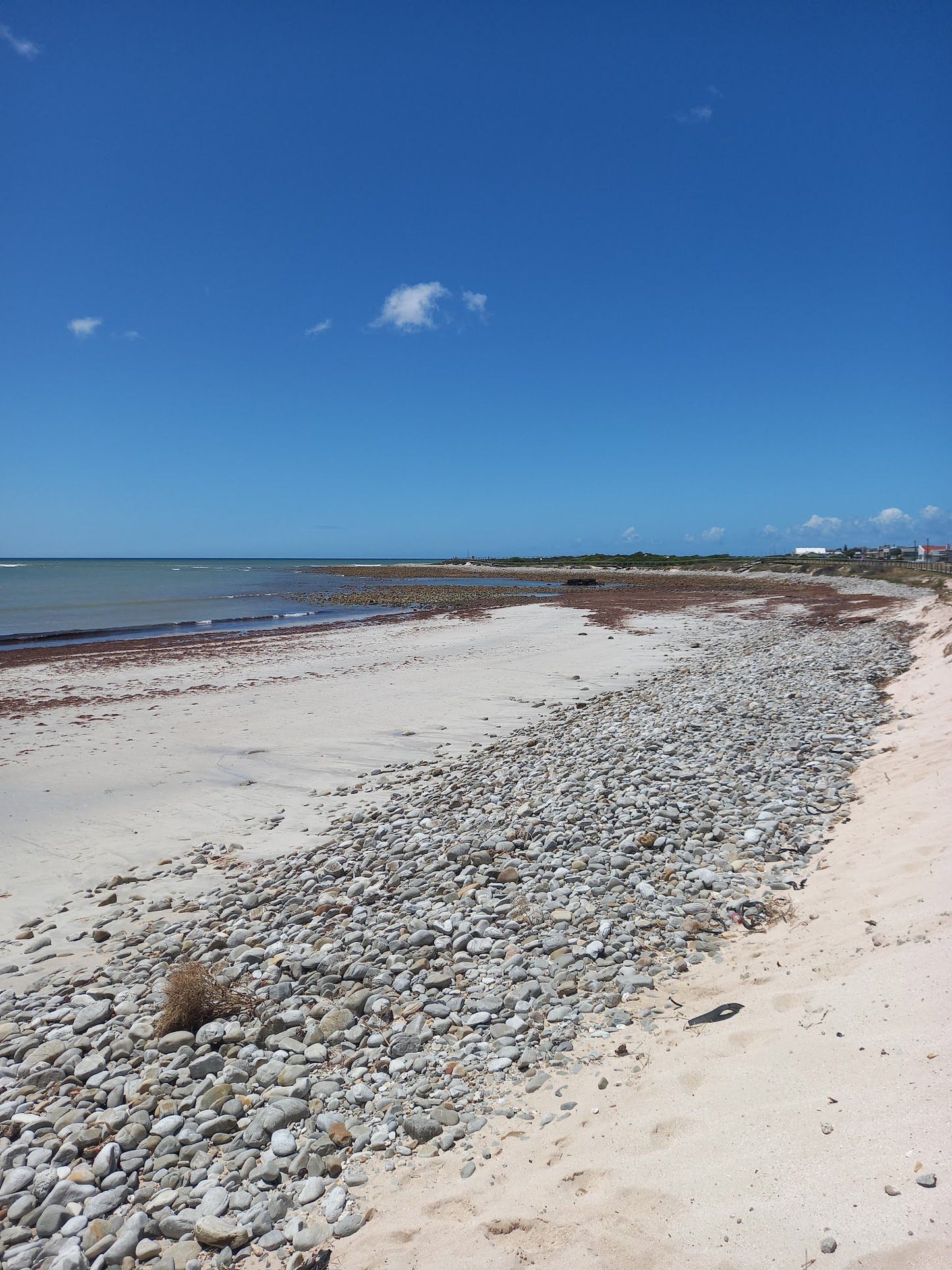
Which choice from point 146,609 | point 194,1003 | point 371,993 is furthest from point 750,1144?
point 146,609

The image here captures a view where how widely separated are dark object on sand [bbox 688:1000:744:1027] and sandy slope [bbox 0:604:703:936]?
5.69m

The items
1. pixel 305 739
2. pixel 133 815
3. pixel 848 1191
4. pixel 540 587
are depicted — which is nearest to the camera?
pixel 848 1191

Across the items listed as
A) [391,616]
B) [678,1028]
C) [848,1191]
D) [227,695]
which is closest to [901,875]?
[678,1028]

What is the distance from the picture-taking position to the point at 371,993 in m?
5.30

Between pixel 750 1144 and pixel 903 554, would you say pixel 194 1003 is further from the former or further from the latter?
pixel 903 554

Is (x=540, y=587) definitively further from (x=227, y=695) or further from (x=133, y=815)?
(x=133, y=815)

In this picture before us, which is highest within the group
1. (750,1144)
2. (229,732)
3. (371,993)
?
(750,1144)

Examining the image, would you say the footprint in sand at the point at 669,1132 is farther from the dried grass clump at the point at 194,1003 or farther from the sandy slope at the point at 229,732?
the sandy slope at the point at 229,732

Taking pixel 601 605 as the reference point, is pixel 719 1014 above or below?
below

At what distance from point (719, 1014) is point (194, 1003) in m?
3.96

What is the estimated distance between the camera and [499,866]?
7.07 metres

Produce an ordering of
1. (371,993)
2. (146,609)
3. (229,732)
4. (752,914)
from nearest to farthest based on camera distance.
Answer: (371,993) → (752,914) → (229,732) → (146,609)

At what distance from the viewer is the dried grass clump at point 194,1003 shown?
512 cm

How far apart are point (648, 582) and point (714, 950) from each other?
71.3 meters
